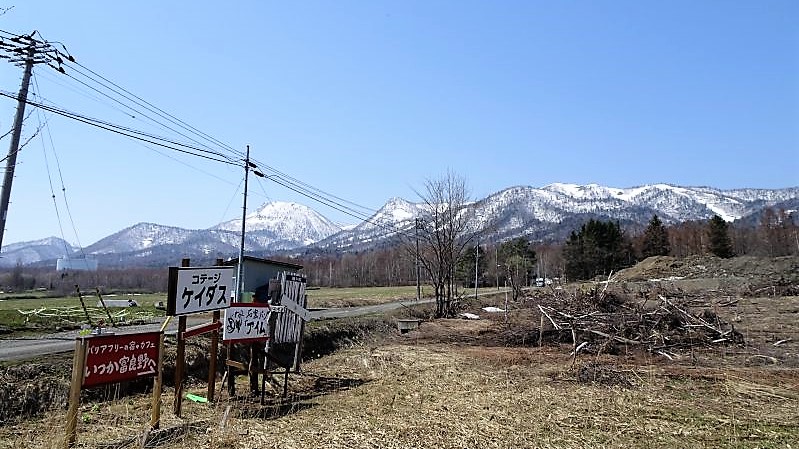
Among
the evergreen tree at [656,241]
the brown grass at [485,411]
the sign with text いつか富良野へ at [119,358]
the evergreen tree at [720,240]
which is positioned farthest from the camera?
the evergreen tree at [656,241]

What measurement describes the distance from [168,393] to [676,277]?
139 feet

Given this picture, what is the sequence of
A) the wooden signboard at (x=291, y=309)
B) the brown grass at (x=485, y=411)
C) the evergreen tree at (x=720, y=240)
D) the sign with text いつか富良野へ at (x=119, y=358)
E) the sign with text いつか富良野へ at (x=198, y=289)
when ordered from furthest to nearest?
the evergreen tree at (x=720, y=240) < the wooden signboard at (x=291, y=309) < the sign with text いつか富良野へ at (x=198, y=289) < the brown grass at (x=485, y=411) < the sign with text いつか富良野へ at (x=119, y=358)

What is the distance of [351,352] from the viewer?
1328 cm

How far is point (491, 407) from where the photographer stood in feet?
23.6

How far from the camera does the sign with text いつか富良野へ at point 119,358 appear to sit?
202 inches

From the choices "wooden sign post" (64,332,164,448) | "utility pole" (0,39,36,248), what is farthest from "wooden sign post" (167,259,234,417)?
"utility pole" (0,39,36,248)

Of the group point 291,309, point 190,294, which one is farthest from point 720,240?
point 190,294

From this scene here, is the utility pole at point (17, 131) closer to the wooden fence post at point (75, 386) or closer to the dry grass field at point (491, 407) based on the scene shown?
the dry grass field at point (491, 407)

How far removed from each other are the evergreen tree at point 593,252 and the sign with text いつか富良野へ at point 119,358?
55779mm

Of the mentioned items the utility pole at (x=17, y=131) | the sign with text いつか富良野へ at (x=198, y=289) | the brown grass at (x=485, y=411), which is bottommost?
the brown grass at (x=485, y=411)

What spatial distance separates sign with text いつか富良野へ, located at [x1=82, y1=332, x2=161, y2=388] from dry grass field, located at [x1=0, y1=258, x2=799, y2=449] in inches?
27.7

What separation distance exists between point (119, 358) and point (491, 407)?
186 inches

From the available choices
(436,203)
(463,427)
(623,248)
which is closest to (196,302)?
(463,427)

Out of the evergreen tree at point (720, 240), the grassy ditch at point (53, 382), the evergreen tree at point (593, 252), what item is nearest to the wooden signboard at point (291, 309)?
the grassy ditch at point (53, 382)
